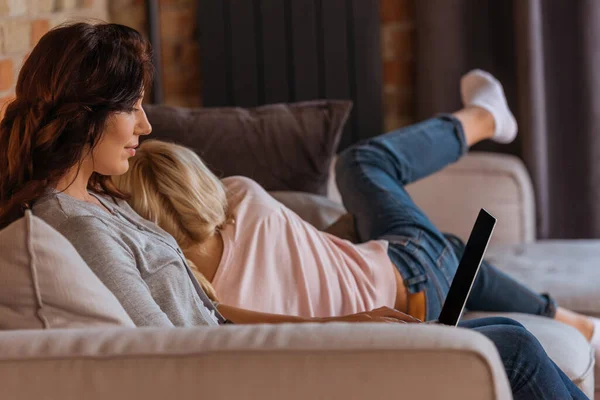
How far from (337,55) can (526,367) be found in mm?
1865

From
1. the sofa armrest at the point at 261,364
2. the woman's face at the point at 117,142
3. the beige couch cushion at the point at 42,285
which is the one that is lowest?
the sofa armrest at the point at 261,364

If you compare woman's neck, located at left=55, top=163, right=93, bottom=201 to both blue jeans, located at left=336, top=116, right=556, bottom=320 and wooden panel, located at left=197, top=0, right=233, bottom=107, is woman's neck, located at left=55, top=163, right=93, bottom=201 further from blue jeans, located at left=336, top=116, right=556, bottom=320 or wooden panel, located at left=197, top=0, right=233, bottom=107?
wooden panel, located at left=197, top=0, right=233, bottom=107

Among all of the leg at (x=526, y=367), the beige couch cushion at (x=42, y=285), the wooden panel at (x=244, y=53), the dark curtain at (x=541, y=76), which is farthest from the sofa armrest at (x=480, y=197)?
the beige couch cushion at (x=42, y=285)

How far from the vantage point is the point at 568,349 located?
1635mm

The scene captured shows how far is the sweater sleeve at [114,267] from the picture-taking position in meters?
1.14

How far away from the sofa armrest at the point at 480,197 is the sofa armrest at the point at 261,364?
1736 millimetres

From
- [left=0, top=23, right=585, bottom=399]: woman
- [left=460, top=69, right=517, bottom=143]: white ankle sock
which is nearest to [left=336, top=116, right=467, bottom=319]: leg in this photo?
[left=460, top=69, right=517, bottom=143]: white ankle sock

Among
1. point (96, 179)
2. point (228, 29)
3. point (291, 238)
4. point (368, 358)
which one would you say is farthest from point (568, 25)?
point (368, 358)

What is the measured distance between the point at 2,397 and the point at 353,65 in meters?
2.18

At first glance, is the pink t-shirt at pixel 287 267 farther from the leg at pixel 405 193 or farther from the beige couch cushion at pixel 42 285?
the beige couch cushion at pixel 42 285

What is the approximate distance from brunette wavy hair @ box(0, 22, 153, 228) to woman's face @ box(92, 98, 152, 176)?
0.01 m

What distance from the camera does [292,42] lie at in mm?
2959

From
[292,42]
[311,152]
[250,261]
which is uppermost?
[292,42]

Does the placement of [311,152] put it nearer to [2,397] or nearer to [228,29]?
[228,29]
